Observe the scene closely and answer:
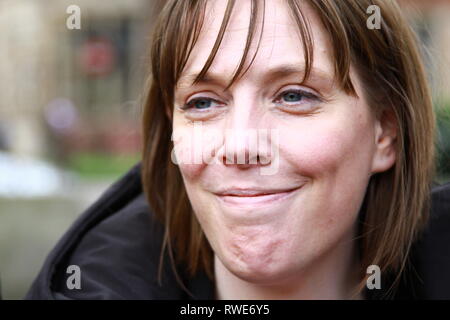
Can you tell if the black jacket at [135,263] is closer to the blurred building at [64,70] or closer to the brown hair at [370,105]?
the brown hair at [370,105]

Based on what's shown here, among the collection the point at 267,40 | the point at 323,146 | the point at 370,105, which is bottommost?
the point at 323,146

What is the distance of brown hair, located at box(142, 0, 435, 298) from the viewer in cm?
202

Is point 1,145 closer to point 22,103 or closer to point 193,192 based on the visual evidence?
point 22,103

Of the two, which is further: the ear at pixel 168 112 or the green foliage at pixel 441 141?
the green foliage at pixel 441 141

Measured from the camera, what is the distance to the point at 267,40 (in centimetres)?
196

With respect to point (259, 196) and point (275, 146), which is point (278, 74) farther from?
point (259, 196)

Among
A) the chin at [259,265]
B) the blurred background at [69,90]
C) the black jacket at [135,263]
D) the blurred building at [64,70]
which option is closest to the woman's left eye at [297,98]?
the chin at [259,265]

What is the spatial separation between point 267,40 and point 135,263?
35.1 inches

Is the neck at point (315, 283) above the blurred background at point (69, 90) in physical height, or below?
below

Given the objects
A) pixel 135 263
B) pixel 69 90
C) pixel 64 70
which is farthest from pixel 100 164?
pixel 135 263

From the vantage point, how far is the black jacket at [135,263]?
2279mm

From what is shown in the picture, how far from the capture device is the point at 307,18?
198 centimetres

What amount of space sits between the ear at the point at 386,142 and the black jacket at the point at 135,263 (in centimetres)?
29

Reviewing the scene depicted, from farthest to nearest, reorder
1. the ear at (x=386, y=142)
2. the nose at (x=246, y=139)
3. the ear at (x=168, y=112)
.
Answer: the ear at (x=168, y=112)
the ear at (x=386, y=142)
the nose at (x=246, y=139)
